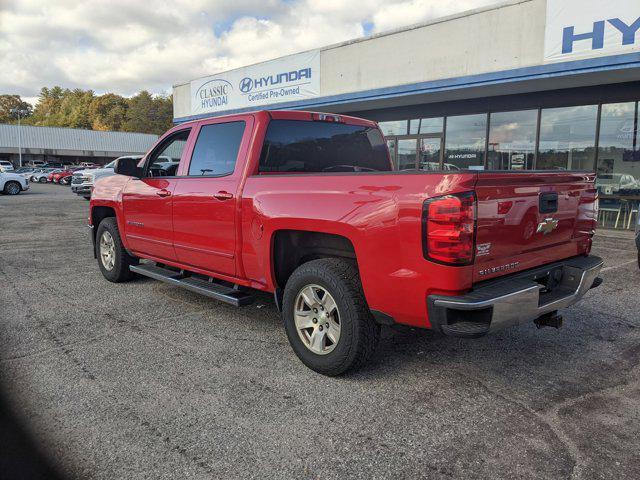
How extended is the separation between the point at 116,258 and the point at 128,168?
1.42 m

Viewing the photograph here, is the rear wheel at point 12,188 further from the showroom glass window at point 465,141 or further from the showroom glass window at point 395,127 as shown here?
the showroom glass window at point 465,141

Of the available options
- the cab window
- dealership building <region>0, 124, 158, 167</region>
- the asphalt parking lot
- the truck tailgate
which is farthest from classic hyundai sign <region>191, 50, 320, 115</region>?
dealership building <region>0, 124, 158, 167</region>

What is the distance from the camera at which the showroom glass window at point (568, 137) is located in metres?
11.8

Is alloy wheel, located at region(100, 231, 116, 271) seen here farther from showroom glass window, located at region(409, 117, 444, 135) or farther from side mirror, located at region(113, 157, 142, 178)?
showroom glass window, located at region(409, 117, 444, 135)

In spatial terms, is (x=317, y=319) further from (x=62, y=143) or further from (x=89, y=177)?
(x=62, y=143)

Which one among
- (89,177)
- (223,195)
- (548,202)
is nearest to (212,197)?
(223,195)

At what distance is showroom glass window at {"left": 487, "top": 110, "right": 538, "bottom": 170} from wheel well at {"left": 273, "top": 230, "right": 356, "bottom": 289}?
10.5 m

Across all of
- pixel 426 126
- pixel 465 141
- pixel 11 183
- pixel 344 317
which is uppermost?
pixel 426 126

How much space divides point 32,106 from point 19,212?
5687 inches

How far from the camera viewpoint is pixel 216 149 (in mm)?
4672

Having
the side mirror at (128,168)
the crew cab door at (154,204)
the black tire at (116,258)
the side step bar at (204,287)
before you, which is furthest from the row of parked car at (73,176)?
the side step bar at (204,287)

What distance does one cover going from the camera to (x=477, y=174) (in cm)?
281

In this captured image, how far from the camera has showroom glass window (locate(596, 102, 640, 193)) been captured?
11266 millimetres

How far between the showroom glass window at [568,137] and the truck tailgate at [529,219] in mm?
8634
